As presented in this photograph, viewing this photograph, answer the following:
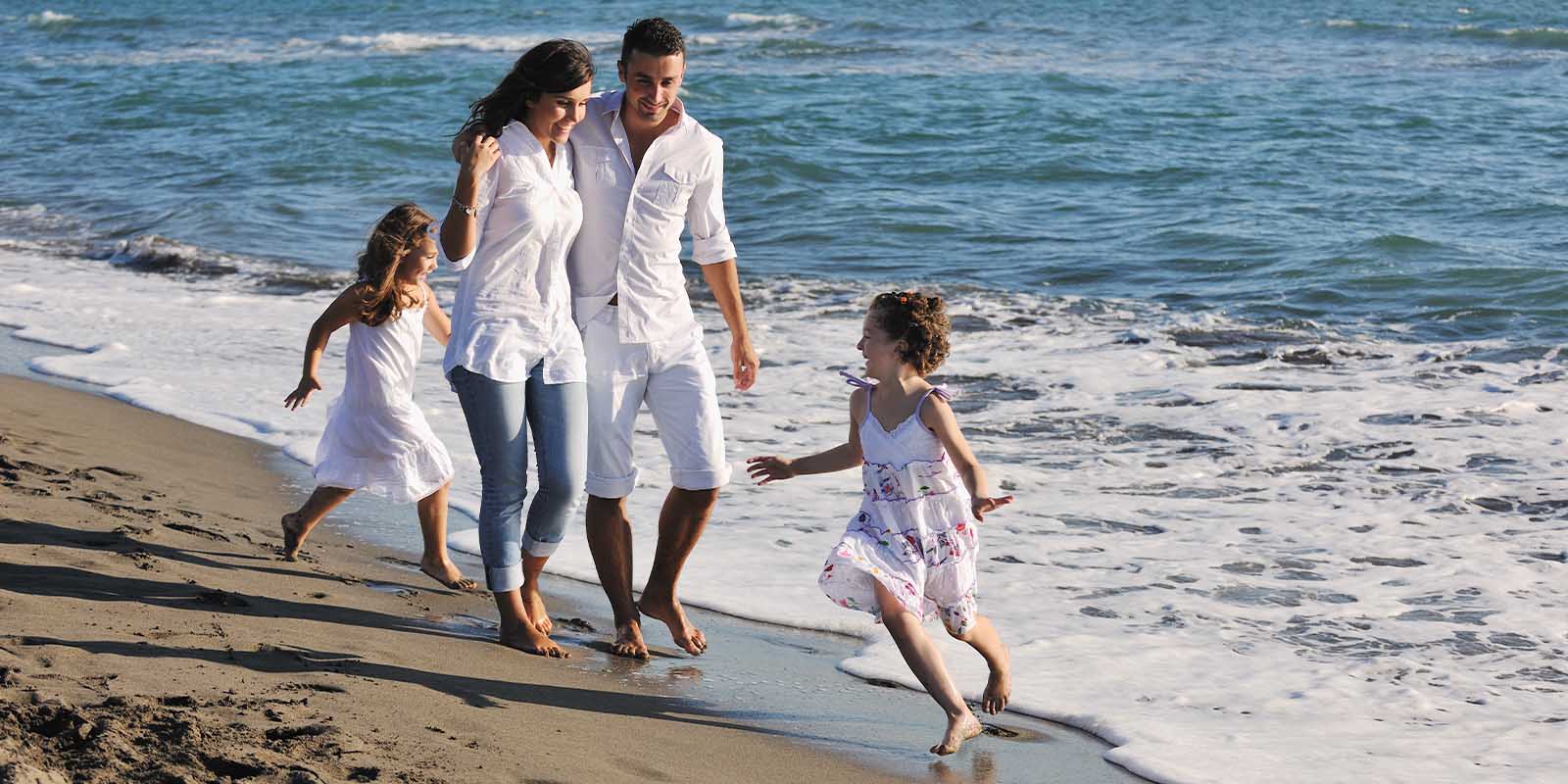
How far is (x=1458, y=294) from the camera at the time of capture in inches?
402

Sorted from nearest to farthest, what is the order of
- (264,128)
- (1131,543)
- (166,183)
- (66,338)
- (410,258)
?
1. (410,258)
2. (1131,543)
3. (66,338)
4. (166,183)
5. (264,128)

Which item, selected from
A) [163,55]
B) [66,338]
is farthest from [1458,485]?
[163,55]

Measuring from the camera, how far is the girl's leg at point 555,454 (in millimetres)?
3986

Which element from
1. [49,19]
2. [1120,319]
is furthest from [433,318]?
[49,19]

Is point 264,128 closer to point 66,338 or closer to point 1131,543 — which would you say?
point 66,338

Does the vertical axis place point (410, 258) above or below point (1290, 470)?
above

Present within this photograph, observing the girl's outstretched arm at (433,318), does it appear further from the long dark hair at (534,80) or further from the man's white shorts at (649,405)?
the long dark hair at (534,80)

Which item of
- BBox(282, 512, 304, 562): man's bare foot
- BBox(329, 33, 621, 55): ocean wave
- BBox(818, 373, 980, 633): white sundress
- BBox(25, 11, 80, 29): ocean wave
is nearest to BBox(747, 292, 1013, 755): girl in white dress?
BBox(818, 373, 980, 633): white sundress

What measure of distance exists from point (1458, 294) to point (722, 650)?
7.54m

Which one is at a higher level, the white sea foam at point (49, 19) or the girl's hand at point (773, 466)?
the white sea foam at point (49, 19)

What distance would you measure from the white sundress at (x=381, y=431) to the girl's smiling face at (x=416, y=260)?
0.38 feet

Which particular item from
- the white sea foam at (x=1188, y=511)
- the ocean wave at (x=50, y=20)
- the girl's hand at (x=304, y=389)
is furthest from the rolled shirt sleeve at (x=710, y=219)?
the ocean wave at (x=50, y=20)

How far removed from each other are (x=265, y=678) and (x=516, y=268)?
3.77ft

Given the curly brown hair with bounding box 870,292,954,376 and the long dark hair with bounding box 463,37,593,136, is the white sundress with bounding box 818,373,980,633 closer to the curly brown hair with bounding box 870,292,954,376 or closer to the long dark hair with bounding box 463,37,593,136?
the curly brown hair with bounding box 870,292,954,376
